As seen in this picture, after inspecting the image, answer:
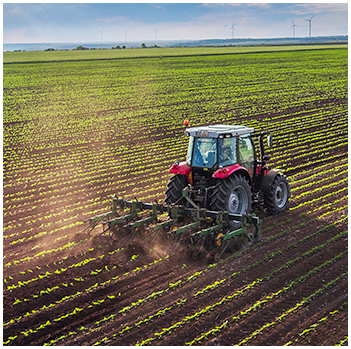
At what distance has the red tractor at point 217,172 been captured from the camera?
32.8 feet

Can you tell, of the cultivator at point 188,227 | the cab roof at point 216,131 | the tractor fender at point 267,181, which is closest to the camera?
the cultivator at point 188,227

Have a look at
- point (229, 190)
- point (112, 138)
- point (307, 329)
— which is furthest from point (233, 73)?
point (307, 329)

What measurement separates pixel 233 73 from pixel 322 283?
40553mm

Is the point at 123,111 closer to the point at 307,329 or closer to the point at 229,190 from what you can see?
the point at 229,190

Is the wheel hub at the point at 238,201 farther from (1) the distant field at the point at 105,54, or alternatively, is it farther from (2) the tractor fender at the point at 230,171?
(1) the distant field at the point at 105,54

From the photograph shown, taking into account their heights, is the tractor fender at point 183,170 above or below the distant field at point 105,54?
below

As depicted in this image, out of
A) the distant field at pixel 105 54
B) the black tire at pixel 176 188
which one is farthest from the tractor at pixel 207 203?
the distant field at pixel 105 54

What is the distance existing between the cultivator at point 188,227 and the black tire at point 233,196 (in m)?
0.24

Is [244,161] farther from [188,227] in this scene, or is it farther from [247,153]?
[188,227]

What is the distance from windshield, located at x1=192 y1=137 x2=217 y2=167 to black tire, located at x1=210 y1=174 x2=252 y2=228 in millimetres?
599

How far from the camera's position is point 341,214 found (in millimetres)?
11555

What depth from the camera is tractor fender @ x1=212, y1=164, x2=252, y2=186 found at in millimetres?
9896

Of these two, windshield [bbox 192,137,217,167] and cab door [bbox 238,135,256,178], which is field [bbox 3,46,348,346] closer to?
cab door [bbox 238,135,256,178]

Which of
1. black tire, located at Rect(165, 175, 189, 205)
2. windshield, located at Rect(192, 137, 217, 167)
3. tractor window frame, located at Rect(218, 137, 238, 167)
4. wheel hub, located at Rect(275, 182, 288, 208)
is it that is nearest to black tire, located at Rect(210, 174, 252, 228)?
tractor window frame, located at Rect(218, 137, 238, 167)
